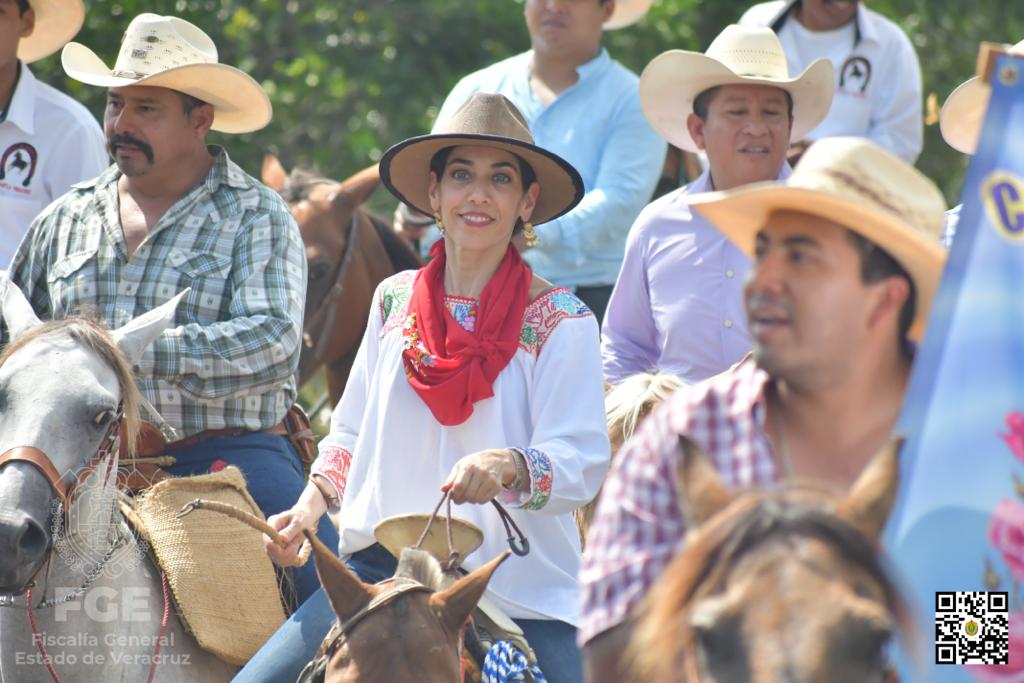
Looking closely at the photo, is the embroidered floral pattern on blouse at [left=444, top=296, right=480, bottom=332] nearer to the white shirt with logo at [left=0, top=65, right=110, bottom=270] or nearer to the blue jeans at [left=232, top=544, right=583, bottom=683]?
the blue jeans at [left=232, top=544, right=583, bottom=683]

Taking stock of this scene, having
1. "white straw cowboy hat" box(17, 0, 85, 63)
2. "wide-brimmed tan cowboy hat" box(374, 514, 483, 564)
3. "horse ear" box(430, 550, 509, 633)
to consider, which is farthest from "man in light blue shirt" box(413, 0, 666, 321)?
"horse ear" box(430, 550, 509, 633)

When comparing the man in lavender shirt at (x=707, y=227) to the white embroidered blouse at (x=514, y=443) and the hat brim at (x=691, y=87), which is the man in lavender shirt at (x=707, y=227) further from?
the white embroidered blouse at (x=514, y=443)

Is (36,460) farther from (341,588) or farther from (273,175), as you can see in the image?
(273,175)

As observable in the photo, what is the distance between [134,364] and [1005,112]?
2936 millimetres

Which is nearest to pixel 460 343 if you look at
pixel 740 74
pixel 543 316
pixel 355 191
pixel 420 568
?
pixel 543 316

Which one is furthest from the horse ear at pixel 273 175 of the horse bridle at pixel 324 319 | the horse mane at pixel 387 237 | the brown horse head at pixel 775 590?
the brown horse head at pixel 775 590

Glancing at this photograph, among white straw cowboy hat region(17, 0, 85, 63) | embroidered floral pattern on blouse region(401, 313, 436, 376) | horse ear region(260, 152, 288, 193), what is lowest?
embroidered floral pattern on blouse region(401, 313, 436, 376)

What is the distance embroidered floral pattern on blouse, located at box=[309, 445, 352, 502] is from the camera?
195 inches

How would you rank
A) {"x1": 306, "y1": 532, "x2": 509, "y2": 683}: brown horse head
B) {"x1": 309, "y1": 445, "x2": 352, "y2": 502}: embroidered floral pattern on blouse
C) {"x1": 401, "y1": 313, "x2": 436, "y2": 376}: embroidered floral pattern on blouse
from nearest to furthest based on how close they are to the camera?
{"x1": 306, "y1": 532, "x2": 509, "y2": 683}: brown horse head
{"x1": 401, "y1": 313, "x2": 436, "y2": 376}: embroidered floral pattern on blouse
{"x1": 309, "y1": 445, "x2": 352, "y2": 502}: embroidered floral pattern on blouse

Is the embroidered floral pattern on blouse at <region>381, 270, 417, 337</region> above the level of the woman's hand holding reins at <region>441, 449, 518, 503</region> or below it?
above

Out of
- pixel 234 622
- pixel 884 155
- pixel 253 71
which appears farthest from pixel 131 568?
pixel 253 71

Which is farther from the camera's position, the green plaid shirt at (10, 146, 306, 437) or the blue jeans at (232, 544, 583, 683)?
the green plaid shirt at (10, 146, 306, 437)

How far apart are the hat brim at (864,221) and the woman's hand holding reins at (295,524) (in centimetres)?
187

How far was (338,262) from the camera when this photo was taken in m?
8.38
